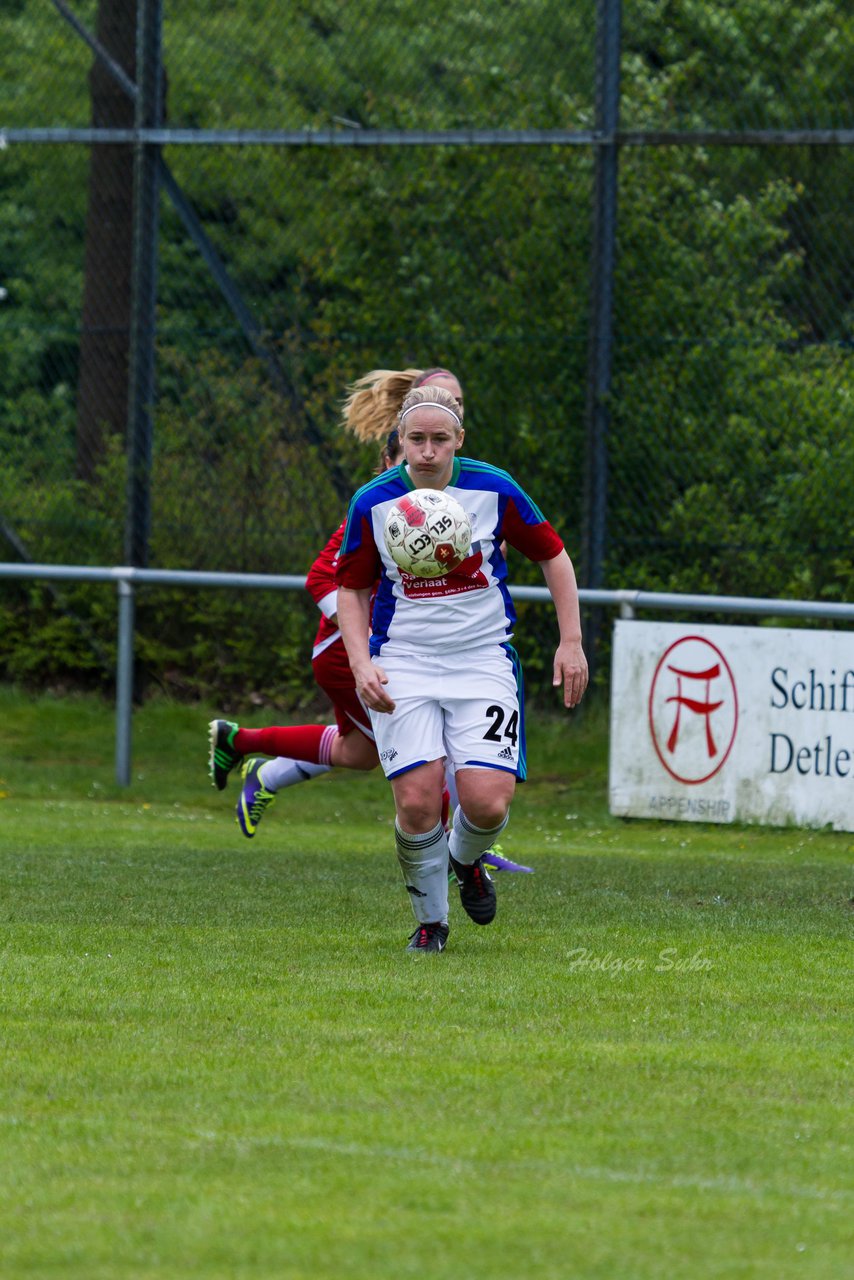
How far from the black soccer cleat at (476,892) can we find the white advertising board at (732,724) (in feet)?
12.1

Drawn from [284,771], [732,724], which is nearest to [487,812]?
[284,771]

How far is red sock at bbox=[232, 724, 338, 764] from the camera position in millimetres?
8203

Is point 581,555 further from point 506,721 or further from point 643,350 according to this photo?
point 506,721

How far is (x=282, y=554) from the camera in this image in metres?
12.3

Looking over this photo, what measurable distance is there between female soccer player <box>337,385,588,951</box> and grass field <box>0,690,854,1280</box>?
0.38m

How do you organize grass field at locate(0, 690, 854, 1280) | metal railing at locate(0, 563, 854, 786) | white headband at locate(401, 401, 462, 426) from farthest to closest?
metal railing at locate(0, 563, 854, 786), white headband at locate(401, 401, 462, 426), grass field at locate(0, 690, 854, 1280)

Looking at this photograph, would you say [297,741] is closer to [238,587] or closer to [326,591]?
[326,591]

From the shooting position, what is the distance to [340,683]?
7754 mm

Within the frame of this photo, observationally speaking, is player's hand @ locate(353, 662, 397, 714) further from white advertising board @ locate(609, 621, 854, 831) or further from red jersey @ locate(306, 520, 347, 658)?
white advertising board @ locate(609, 621, 854, 831)

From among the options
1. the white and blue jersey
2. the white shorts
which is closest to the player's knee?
the white shorts

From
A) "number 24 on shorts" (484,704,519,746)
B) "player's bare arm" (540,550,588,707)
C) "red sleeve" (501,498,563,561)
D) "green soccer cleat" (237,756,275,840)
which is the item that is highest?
"red sleeve" (501,498,563,561)

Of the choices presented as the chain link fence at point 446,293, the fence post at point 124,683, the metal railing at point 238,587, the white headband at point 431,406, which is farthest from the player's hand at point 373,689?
the chain link fence at point 446,293

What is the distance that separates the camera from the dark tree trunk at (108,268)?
1303cm

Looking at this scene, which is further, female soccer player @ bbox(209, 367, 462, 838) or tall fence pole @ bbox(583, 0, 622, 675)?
tall fence pole @ bbox(583, 0, 622, 675)
